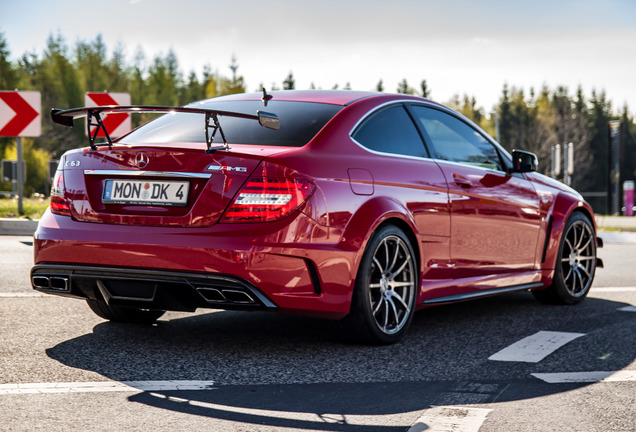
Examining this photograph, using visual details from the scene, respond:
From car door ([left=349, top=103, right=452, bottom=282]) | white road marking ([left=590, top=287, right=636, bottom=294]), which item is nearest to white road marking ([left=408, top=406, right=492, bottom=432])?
car door ([left=349, top=103, right=452, bottom=282])

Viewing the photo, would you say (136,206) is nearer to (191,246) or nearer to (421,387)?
(191,246)

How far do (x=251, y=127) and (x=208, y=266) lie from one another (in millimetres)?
986

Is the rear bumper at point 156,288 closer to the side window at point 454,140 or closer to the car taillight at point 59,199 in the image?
the car taillight at point 59,199

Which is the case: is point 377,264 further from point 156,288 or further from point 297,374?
point 156,288

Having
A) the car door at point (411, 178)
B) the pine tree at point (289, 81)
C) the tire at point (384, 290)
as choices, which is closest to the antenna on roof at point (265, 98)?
the car door at point (411, 178)

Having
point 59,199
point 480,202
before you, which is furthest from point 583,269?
point 59,199

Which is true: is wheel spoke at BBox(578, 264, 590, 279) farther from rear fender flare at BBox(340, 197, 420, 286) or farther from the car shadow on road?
rear fender flare at BBox(340, 197, 420, 286)

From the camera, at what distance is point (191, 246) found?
15.2ft

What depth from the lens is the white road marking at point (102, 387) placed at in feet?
13.1

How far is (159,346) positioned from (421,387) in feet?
5.38

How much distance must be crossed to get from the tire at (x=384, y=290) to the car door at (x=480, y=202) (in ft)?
2.00

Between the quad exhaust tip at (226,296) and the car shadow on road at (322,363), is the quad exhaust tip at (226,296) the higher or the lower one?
the higher one

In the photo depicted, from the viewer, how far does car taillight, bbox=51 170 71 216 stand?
5062mm

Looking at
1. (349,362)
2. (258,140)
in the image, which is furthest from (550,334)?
(258,140)
